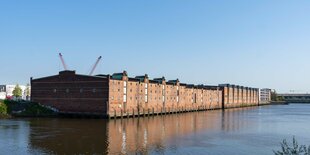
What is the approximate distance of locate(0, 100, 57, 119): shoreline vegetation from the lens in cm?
9850

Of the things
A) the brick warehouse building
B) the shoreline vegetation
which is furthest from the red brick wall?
the shoreline vegetation

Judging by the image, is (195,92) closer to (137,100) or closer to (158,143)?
(137,100)

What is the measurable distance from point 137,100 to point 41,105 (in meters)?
29.6

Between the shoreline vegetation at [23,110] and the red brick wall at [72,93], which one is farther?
the red brick wall at [72,93]

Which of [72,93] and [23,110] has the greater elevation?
[72,93]

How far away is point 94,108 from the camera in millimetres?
98938

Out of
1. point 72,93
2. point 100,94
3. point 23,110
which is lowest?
point 23,110

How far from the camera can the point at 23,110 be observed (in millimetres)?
102125

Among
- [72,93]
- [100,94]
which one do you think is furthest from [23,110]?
[100,94]

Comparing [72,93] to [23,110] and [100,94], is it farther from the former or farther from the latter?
[23,110]

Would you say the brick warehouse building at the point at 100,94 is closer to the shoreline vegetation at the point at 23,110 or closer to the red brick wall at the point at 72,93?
the red brick wall at the point at 72,93

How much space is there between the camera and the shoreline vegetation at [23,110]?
323ft

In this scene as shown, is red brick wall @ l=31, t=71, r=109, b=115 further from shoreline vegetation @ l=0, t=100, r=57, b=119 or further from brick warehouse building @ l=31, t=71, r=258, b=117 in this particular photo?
shoreline vegetation @ l=0, t=100, r=57, b=119

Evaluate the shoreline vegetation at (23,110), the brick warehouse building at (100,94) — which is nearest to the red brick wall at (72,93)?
the brick warehouse building at (100,94)
